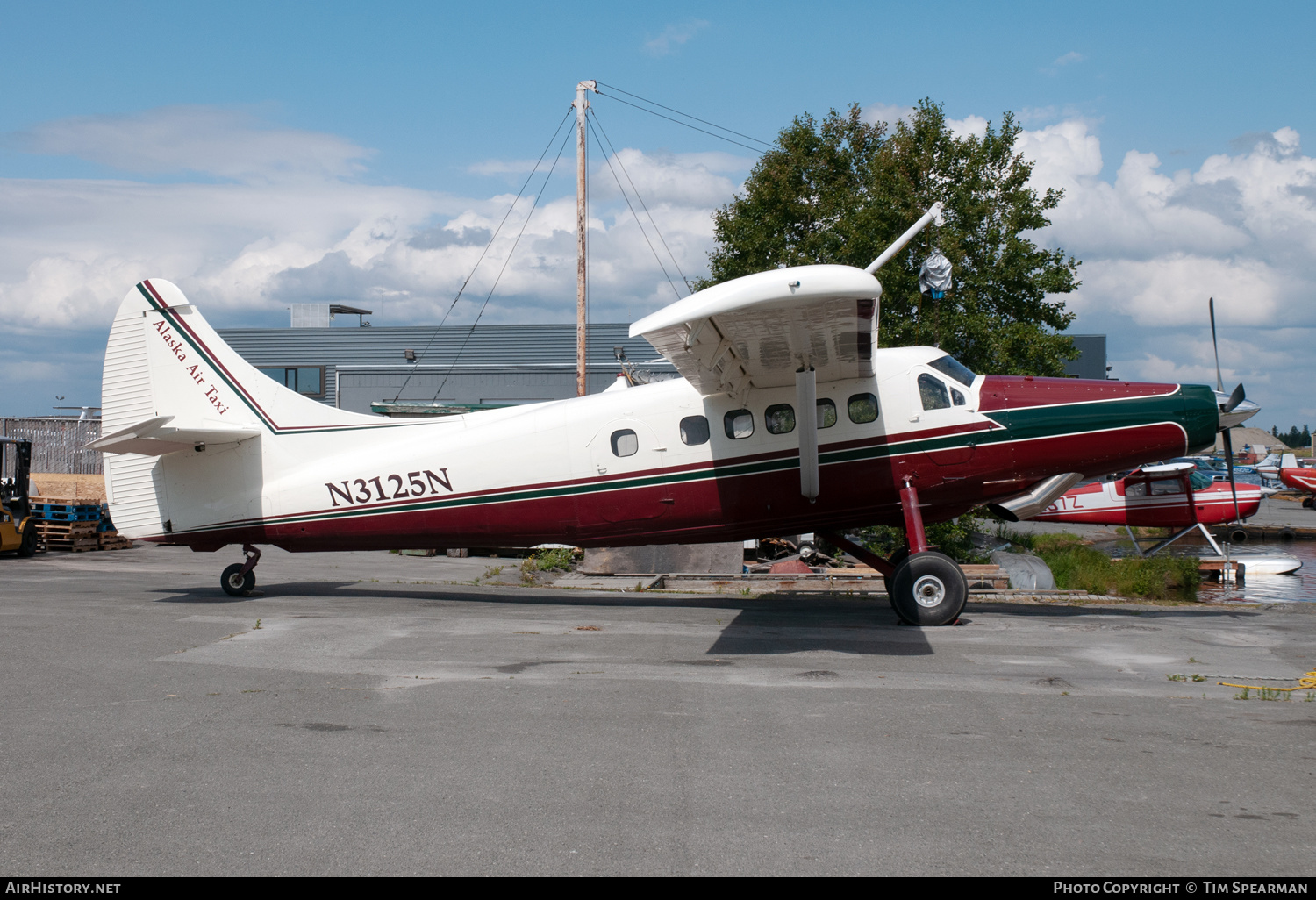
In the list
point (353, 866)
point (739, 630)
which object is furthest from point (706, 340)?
point (353, 866)

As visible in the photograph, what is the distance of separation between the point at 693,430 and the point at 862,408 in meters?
2.11

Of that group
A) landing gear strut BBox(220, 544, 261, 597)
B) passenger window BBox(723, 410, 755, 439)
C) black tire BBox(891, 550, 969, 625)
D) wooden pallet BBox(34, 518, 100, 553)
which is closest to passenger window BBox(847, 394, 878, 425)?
passenger window BBox(723, 410, 755, 439)

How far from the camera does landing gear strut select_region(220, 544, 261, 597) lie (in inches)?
531

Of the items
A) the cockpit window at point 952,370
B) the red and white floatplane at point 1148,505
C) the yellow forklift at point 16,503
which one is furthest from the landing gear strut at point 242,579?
the red and white floatplane at point 1148,505

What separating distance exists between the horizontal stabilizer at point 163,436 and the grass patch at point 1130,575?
1746 cm

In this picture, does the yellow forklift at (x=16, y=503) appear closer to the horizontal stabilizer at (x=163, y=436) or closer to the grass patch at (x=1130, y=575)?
the horizontal stabilizer at (x=163, y=436)

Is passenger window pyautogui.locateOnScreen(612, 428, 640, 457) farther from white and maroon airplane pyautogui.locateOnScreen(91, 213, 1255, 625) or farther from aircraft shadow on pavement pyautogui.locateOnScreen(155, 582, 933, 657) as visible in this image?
aircraft shadow on pavement pyautogui.locateOnScreen(155, 582, 933, 657)

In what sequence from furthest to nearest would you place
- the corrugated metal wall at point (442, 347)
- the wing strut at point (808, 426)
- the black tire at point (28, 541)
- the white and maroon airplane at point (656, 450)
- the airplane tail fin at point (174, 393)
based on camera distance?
the corrugated metal wall at point (442, 347), the black tire at point (28, 541), the airplane tail fin at point (174, 393), the white and maroon airplane at point (656, 450), the wing strut at point (808, 426)

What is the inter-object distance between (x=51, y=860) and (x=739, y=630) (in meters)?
7.48

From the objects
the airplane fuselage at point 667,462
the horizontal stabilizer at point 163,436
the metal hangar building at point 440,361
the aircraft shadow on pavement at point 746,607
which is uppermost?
the metal hangar building at point 440,361

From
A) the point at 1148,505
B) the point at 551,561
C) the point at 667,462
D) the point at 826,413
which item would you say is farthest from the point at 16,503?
the point at 1148,505

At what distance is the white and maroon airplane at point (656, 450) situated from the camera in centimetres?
1124

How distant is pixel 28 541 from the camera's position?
70.0ft

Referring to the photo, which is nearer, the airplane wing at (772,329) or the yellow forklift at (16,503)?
the airplane wing at (772,329)
